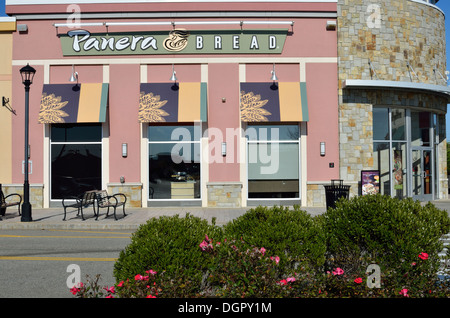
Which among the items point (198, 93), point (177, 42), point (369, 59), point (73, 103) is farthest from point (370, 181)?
point (73, 103)

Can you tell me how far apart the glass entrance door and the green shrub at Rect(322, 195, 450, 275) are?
16358 millimetres

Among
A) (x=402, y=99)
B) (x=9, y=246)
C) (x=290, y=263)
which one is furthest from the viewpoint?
(x=402, y=99)

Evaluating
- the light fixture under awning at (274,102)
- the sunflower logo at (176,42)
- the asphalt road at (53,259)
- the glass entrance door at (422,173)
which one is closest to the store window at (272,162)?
the light fixture under awning at (274,102)

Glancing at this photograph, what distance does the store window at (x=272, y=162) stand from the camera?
17.3 meters

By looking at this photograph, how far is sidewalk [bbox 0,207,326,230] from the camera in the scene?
12.2 metres

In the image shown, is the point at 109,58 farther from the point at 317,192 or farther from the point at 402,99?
the point at 402,99

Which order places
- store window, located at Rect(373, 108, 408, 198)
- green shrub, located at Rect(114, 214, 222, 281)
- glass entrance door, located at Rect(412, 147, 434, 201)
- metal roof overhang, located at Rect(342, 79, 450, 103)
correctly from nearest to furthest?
green shrub, located at Rect(114, 214, 222, 281)
metal roof overhang, located at Rect(342, 79, 450, 103)
store window, located at Rect(373, 108, 408, 198)
glass entrance door, located at Rect(412, 147, 434, 201)

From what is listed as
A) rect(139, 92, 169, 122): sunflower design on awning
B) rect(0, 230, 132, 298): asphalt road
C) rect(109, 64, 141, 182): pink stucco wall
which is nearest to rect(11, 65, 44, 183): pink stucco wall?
rect(109, 64, 141, 182): pink stucco wall

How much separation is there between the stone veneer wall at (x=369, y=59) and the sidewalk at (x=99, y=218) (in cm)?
333

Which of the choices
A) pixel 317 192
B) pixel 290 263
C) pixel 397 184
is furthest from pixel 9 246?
pixel 397 184

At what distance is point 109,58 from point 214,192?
7631mm

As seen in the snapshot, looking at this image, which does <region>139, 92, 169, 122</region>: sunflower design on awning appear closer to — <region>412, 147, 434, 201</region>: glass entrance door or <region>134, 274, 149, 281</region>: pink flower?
<region>412, 147, 434, 201</region>: glass entrance door

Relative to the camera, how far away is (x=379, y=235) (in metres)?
4.24
